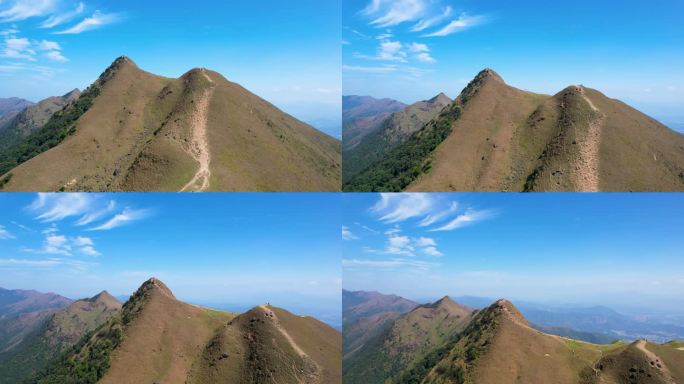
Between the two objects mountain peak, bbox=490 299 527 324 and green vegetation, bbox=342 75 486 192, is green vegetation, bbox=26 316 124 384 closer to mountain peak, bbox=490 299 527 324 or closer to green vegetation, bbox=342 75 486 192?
green vegetation, bbox=342 75 486 192

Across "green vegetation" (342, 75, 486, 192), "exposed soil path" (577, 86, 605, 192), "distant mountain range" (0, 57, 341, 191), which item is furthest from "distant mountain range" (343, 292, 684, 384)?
"distant mountain range" (0, 57, 341, 191)

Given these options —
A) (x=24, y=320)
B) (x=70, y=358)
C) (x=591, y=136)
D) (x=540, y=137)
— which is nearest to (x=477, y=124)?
(x=540, y=137)

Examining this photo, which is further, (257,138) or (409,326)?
(409,326)


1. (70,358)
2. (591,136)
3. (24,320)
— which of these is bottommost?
(24,320)

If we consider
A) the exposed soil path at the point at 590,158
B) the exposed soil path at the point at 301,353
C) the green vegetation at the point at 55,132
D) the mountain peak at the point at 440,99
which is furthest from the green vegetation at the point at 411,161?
the mountain peak at the point at 440,99

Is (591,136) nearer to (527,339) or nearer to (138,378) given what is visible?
(527,339)

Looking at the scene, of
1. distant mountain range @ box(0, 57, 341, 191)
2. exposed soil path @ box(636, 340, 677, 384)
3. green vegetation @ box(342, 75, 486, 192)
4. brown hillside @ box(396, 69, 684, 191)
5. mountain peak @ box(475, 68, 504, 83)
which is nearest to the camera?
exposed soil path @ box(636, 340, 677, 384)

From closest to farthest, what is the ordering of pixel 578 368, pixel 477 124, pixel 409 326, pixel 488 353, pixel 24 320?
pixel 578 368, pixel 488 353, pixel 477 124, pixel 409 326, pixel 24 320
